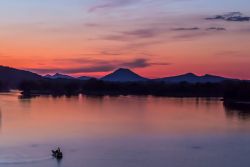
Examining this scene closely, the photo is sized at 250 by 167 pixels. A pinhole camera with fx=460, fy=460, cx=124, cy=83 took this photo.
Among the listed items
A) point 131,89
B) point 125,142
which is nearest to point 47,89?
point 131,89

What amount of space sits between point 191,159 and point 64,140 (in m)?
4.23

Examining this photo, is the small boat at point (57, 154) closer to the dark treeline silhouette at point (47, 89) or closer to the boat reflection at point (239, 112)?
the boat reflection at point (239, 112)

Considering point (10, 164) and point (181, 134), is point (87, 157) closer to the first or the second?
point (10, 164)

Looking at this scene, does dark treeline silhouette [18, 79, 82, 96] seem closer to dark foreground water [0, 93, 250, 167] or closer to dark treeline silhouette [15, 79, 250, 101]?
dark treeline silhouette [15, 79, 250, 101]

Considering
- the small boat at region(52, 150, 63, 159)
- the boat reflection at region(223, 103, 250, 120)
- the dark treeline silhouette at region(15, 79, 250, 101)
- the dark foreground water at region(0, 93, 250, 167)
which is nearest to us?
the dark foreground water at region(0, 93, 250, 167)

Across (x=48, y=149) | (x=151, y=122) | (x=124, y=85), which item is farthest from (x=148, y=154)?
(x=124, y=85)

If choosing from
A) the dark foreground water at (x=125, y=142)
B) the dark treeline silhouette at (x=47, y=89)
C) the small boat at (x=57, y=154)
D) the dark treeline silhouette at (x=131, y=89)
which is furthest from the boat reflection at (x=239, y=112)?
the dark treeline silhouette at (x=47, y=89)

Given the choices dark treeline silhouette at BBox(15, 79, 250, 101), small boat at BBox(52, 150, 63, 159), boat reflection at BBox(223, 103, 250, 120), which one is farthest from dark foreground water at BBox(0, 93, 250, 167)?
dark treeline silhouette at BBox(15, 79, 250, 101)

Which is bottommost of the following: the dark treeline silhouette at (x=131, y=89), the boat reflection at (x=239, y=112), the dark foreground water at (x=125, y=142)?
the dark foreground water at (x=125, y=142)

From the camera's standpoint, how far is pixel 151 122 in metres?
19.2

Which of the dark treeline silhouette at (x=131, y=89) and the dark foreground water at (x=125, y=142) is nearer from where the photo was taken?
the dark foreground water at (x=125, y=142)

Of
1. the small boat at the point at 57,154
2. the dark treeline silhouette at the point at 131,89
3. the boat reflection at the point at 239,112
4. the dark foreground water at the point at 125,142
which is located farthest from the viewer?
the dark treeline silhouette at the point at 131,89

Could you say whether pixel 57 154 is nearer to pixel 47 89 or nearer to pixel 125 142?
pixel 125 142

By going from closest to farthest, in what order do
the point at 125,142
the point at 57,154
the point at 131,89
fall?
the point at 57,154
the point at 125,142
the point at 131,89
